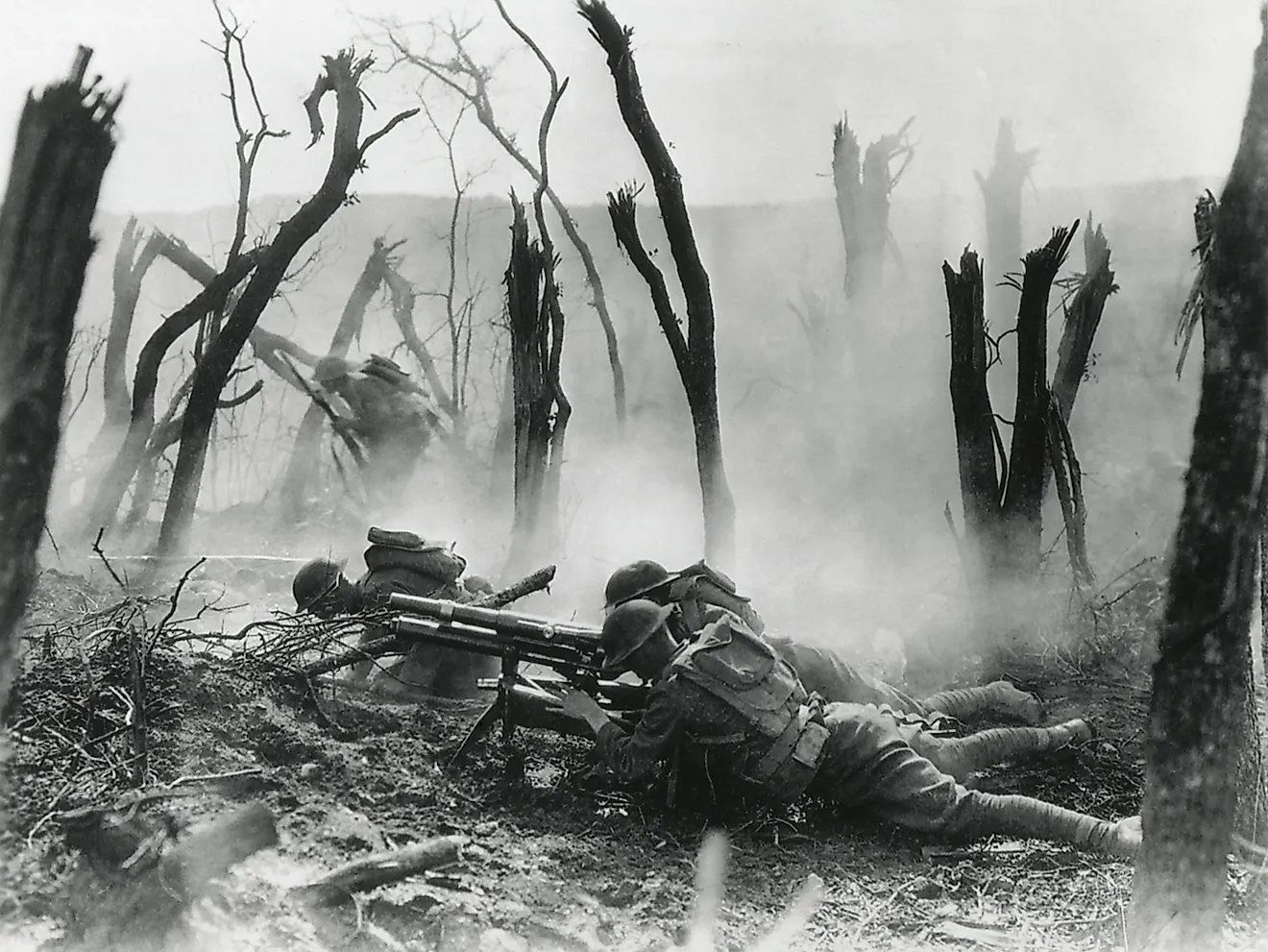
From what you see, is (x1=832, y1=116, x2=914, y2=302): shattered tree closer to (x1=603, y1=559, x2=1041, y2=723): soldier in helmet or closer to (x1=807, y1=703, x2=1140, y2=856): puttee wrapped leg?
(x1=603, y1=559, x2=1041, y2=723): soldier in helmet

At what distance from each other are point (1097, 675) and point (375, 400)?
1125 cm

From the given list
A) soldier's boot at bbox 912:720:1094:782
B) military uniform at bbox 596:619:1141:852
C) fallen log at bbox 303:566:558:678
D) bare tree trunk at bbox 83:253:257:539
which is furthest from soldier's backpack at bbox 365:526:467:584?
bare tree trunk at bbox 83:253:257:539

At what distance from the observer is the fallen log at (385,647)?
18.5 ft

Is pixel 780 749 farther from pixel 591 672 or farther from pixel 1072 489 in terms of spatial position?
pixel 1072 489

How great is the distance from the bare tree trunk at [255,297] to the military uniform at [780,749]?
279 inches

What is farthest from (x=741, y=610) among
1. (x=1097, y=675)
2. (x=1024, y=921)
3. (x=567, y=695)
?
(x=1097, y=675)

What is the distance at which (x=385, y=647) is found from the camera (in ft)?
19.7

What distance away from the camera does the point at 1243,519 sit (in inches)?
117

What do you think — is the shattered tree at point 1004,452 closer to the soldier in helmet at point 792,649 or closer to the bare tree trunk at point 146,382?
the soldier in helmet at point 792,649

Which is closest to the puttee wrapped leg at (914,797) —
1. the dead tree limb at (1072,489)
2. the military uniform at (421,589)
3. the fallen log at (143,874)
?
the military uniform at (421,589)

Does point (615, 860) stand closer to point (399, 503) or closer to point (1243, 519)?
point (1243, 519)

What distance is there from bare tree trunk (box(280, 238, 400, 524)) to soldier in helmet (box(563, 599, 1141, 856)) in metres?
12.6

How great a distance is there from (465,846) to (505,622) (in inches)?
54.6

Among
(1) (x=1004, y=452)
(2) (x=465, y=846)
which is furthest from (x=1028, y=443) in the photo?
(2) (x=465, y=846)
